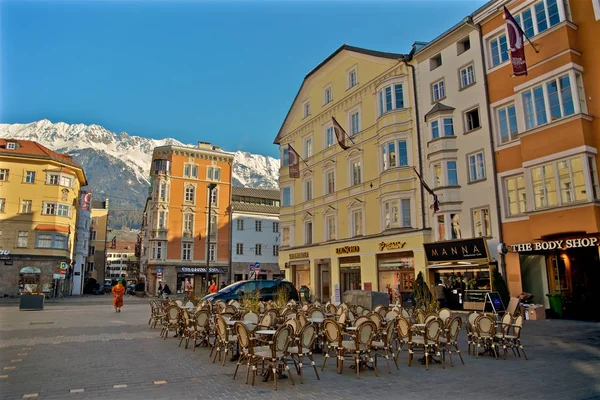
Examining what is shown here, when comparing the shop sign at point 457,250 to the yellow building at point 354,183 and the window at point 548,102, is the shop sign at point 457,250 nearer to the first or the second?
the yellow building at point 354,183

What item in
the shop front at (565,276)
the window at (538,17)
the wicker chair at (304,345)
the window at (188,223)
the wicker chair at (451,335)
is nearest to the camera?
the wicker chair at (304,345)

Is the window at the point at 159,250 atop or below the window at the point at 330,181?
below

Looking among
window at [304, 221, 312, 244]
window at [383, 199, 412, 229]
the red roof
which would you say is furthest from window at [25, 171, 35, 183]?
window at [383, 199, 412, 229]

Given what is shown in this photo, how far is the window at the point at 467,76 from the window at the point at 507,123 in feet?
8.85

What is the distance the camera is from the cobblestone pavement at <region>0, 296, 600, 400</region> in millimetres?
6914

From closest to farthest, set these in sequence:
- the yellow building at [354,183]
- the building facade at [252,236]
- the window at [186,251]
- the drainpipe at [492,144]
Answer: the drainpipe at [492,144] < the yellow building at [354,183] < the window at [186,251] < the building facade at [252,236]

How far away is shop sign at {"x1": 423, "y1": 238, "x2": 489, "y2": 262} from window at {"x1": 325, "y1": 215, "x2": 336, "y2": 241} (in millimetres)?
9910

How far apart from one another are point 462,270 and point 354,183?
1058cm

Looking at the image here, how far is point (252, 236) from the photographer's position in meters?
59.0

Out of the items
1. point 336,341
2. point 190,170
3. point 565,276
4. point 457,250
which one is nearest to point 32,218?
point 190,170

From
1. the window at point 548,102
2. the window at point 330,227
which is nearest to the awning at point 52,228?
the window at point 330,227

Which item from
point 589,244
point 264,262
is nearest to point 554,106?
point 589,244

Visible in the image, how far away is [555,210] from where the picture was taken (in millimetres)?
17484

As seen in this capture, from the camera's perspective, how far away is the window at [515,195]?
20297mm
